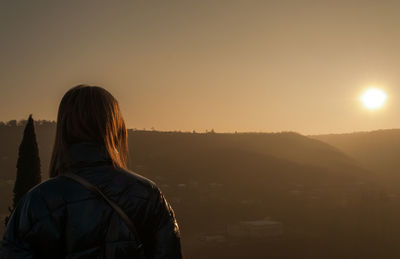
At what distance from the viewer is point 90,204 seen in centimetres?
212

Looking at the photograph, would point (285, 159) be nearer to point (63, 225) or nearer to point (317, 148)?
→ point (317, 148)

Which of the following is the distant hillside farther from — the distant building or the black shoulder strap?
the black shoulder strap

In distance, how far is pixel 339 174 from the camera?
62844 mm

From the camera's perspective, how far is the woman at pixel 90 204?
2.04 metres

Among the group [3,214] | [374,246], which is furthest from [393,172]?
[3,214]

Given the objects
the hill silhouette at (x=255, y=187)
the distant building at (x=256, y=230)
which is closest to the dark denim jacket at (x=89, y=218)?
the hill silhouette at (x=255, y=187)

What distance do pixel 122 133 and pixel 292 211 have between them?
4078 centimetres

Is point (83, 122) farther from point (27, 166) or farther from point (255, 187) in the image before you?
point (255, 187)

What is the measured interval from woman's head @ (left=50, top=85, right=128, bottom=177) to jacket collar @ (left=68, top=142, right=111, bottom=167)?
0.02m

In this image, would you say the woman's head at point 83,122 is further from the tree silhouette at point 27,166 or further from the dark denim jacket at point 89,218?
the tree silhouette at point 27,166

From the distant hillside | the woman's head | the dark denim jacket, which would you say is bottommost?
the distant hillside

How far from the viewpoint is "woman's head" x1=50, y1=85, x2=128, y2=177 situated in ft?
7.37

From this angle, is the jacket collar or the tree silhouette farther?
the tree silhouette

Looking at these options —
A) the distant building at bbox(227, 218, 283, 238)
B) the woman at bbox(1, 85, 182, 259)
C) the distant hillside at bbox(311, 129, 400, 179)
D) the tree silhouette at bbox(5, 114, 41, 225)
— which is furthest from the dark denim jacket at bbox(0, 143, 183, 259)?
the distant hillside at bbox(311, 129, 400, 179)
